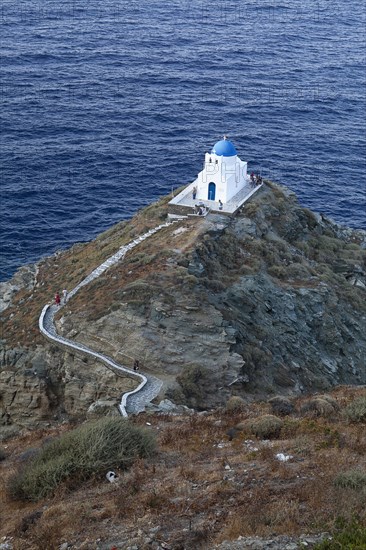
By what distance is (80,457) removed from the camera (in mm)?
24781

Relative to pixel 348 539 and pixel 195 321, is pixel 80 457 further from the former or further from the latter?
pixel 195 321

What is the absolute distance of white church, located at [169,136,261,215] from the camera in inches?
2254

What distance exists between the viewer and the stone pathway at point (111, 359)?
39.2 metres

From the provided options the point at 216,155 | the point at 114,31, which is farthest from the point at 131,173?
the point at 114,31

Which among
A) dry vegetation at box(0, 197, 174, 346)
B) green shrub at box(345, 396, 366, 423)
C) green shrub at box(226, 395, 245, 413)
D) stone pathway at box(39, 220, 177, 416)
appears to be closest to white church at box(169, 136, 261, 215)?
dry vegetation at box(0, 197, 174, 346)

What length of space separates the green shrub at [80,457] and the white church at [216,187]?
32.2 meters

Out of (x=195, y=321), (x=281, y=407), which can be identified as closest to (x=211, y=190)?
(x=195, y=321)

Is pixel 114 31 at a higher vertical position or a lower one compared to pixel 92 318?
higher

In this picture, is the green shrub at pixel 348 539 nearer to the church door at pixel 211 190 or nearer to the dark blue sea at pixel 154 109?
the church door at pixel 211 190

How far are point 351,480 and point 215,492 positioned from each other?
12.6 feet

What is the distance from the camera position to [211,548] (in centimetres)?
2002

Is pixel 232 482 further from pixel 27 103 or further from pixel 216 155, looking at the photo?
pixel 27 103

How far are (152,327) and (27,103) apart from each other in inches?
2638

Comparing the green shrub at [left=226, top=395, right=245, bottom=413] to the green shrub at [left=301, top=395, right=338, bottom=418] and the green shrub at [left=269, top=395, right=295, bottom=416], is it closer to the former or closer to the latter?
the green shrub at [left=269, top=395, right=295, bottom=416]
